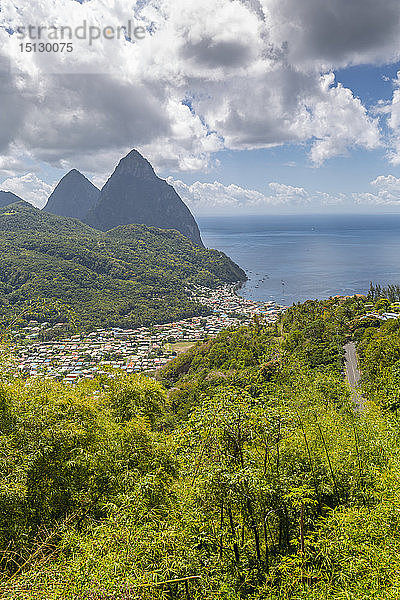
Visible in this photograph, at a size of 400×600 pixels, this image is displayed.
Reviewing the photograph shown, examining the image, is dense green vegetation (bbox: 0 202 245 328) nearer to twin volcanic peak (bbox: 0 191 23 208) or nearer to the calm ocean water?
the calm ocean water

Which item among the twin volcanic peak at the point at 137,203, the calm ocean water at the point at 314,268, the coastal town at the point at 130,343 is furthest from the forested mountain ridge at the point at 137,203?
the coastal town at the point at 130,343

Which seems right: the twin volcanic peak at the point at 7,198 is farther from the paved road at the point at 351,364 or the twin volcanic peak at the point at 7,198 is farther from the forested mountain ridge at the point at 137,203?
the paved road at the point at 351,364

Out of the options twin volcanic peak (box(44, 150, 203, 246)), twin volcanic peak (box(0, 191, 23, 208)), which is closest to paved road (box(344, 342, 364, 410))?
twin volcanic peak (box(44, 150, 203, 246))

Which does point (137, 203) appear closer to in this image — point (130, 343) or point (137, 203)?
point (137, 203)

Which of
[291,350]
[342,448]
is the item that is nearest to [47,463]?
[342,448]

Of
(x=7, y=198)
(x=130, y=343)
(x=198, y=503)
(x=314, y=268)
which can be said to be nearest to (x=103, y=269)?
(x=130, y=343)
